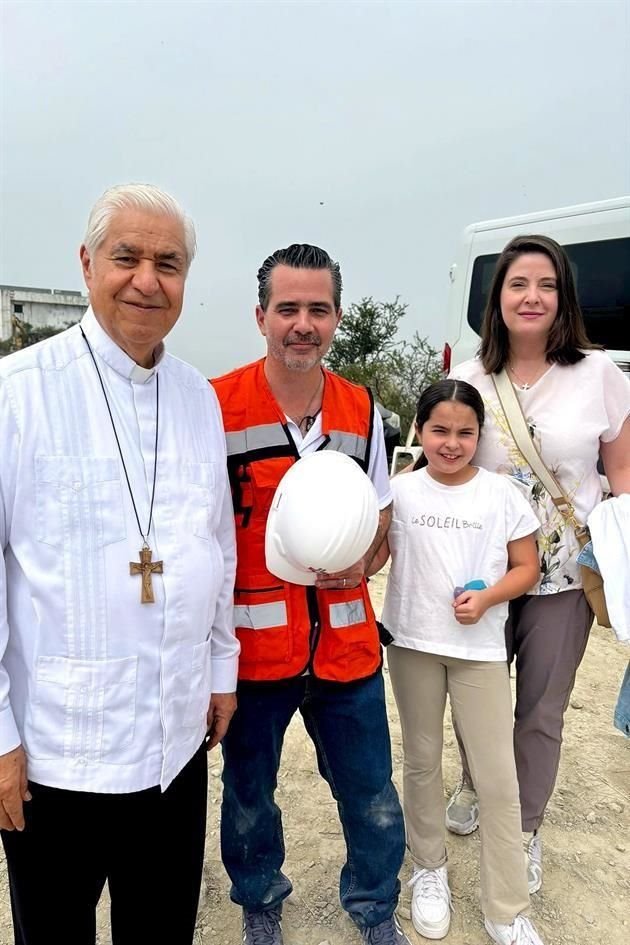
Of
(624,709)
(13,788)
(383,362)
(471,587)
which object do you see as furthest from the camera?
(383,362)

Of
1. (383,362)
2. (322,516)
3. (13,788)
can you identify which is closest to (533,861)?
(322,516)

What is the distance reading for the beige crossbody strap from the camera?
2.13 meters

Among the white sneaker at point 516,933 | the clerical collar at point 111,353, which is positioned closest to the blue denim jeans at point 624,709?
the white sneaker at point 516,933

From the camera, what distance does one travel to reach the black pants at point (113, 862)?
1.40 metres

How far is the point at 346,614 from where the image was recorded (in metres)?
1.95

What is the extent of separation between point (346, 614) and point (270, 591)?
10.3 inches

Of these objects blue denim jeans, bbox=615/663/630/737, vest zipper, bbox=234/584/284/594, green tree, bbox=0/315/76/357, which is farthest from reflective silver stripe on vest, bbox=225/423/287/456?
green tree, bbox=0/315/76/357

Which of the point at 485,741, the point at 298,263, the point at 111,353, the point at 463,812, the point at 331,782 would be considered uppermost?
the point at 298,263

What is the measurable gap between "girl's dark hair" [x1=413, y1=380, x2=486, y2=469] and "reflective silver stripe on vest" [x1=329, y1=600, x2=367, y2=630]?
67 centimetres

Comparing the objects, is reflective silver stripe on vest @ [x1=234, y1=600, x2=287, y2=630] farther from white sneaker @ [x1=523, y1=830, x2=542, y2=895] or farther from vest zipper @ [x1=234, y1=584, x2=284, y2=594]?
white sneaker @ [x1=523, y1=830, x2=542, y2=895]

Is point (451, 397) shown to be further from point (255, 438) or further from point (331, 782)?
point (331, 782)

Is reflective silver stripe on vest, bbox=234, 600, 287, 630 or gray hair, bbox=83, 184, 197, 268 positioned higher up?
gray hair, bbox=83, 184, 197, 268

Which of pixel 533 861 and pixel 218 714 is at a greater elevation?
pixel 218 714

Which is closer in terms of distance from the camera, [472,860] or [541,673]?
[541,673]
